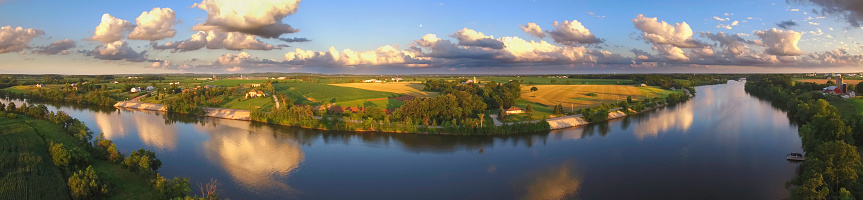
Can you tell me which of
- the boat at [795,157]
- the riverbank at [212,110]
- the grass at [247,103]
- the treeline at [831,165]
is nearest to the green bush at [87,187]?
the treeline at [831,165]

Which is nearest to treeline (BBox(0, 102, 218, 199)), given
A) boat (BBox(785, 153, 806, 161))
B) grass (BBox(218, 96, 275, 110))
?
grass (BBox(218, 96, 275, 110))

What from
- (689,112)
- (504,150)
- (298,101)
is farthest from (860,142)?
(298,101)

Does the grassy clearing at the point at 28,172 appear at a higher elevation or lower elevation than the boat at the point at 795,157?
higher

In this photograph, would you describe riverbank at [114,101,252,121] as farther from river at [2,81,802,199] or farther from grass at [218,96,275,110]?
river at [2,81,802,199]

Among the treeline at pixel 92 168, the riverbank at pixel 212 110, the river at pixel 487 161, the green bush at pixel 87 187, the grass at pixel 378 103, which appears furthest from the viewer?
the grass at pixel 378 103

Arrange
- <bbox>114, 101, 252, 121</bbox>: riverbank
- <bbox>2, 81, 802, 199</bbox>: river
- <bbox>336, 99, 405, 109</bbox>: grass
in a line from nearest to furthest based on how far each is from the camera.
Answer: <bbox>2, 81, 802, 199</bbox>: river, <bbox>114, 101, 252, 121</bbox>: riverbank, <bbox>336, 99, 405, 109</bbox>: grass

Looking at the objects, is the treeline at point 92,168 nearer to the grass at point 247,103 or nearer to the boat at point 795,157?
the grass at point 247,103

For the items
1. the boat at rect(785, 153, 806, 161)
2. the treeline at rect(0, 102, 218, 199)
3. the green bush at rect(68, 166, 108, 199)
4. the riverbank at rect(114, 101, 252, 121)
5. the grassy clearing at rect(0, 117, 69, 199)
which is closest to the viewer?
the green bush at rect(68, 166, 108, 199)

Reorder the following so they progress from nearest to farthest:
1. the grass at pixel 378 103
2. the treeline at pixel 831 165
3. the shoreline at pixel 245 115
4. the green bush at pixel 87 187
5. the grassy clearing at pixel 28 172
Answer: the treeline at pixel 831 165 → the green bush at pixel 87 187 → the grassy clearing at pixel 28 172 → the shoreline at pixel 245 115 → the grass at pixel 378 103
